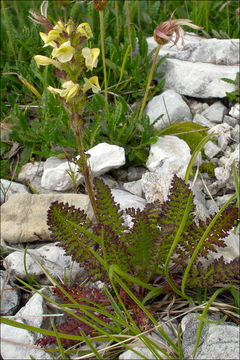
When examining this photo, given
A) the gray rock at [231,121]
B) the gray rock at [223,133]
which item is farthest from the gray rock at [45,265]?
the gray rock at [231,121]

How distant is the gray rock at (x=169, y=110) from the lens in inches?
126

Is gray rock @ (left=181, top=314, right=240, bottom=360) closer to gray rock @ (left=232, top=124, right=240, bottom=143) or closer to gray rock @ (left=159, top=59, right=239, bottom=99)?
gray rock @ (left=232, top=124, right=240, bottom=143)

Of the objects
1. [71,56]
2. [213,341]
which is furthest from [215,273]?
[71,56]

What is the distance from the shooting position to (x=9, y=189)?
280cm

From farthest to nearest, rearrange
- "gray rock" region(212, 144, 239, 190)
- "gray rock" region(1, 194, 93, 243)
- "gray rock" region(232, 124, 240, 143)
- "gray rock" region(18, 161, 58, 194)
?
"gray rock" region(232, 124, 240, 143) < "gray rock" region(18, 161, 58, 194) < "gray rock" region(212, 144, 239, 190) < "gray rock" region(1, 194, 93, 243)

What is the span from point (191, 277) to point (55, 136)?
1408 mm

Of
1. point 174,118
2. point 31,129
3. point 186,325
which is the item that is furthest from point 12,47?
point 186,325

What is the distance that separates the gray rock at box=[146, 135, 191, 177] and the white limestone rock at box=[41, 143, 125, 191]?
0.74 ft

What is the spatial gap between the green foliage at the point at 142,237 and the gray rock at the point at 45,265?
211mm

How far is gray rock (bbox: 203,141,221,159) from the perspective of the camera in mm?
2949

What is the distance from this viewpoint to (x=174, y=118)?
324cm

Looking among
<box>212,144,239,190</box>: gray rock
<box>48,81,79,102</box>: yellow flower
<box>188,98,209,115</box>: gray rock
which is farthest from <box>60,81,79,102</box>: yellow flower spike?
<box>188,98,209,115</box>: gray rock

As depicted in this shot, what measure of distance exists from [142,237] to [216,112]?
1.60 m

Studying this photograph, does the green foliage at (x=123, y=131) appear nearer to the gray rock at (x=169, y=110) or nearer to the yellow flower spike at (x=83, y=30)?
the gray rock at (x=169, y=110)
